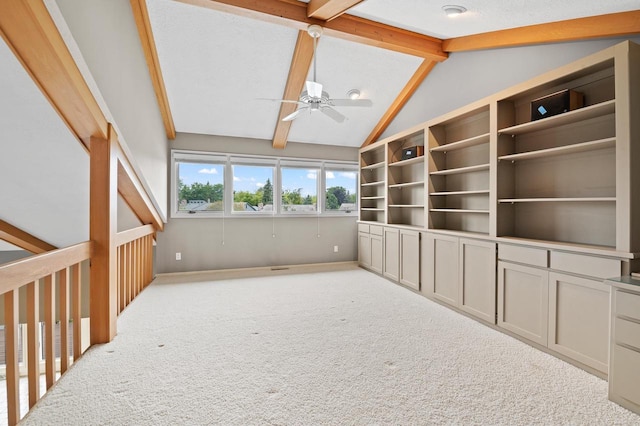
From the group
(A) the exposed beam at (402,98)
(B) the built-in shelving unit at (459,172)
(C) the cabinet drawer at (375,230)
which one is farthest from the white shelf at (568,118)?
(C) the cabinet drawer at (375,230)

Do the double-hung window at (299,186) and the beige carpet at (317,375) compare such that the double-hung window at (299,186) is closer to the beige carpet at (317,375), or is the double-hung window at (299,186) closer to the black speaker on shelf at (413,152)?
the black speaker on shelf at (413,152)

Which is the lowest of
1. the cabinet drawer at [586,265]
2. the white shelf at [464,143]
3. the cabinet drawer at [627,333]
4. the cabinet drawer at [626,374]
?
the cabinet drawer at [626,374]

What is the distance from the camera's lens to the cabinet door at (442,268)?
340 centimetres

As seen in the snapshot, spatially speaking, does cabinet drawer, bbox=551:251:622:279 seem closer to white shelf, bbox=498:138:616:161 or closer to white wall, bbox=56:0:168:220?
white shelf, bbox=498:138:616:161

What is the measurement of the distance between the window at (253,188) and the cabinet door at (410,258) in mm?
2479

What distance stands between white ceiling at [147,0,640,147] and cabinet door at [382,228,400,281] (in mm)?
2055

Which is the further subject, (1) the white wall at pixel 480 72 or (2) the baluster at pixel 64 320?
(1) the white wall at pixel 480 72

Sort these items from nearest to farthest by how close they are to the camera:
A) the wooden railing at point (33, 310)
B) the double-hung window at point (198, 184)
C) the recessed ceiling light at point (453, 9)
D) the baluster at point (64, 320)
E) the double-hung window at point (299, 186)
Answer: the wooden railing at point (33, 310) → the baluster at point (64, 320) → the recessed ceiling light at point (453, 9) → the double-hung window at point (198, 184) → the double-hung window at point (299, 186)

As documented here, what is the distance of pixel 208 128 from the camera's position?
5020 mm

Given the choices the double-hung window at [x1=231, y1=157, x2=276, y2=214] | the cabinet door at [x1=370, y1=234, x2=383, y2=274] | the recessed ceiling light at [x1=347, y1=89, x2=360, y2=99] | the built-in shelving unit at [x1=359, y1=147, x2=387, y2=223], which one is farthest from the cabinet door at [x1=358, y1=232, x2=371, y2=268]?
the recessed ceiling light at [x1=347, y1=89, x2=360, y2=99]

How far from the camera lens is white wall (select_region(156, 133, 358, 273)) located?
5035 millimetres

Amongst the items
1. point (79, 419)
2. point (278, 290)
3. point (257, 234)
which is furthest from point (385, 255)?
point (79, 419)

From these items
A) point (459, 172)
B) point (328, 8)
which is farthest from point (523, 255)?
point (328, 8)

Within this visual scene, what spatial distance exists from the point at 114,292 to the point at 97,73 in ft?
5.78
